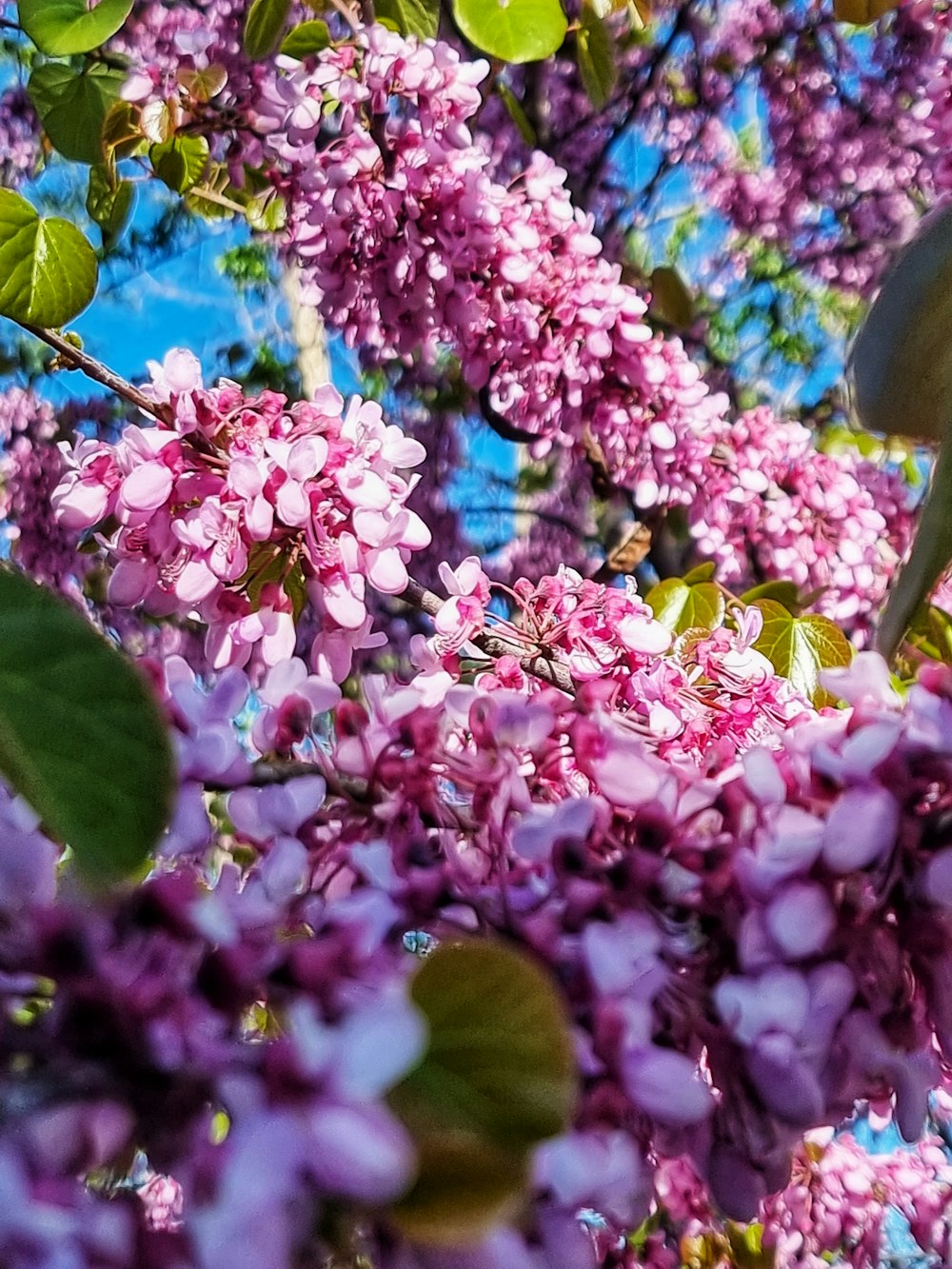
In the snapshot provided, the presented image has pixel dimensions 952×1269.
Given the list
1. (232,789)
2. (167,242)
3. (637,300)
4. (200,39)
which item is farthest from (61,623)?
(167,242)

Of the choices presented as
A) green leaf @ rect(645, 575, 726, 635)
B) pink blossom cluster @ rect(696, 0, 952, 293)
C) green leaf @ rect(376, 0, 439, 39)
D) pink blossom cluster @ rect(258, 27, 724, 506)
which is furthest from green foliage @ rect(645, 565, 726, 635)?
pink blossom cluster @ rect(696, 0, 952, 293)

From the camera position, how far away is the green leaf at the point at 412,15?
109cm

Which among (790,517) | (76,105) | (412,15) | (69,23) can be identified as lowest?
(790,517)

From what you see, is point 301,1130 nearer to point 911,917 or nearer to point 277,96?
point 911,917

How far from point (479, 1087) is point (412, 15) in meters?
1.16

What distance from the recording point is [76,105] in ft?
3.90

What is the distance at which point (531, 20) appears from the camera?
960mm

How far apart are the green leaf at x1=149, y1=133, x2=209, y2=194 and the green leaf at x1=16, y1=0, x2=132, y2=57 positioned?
12 cm

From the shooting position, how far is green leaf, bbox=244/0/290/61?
971 millimetres

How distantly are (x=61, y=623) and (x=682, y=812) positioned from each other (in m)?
0.18

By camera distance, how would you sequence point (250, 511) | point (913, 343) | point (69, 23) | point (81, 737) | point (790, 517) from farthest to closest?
point (790, 517), point (69, 23), point (250, 511), point (913, 343), point (81, 737)

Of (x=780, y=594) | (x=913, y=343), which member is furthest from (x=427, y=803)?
(x=780, y=594)

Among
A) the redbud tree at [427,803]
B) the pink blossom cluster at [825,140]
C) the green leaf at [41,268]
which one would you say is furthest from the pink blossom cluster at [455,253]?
the pink blossom cluster at [825,140]

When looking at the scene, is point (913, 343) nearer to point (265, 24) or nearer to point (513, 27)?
point (513, 27)
